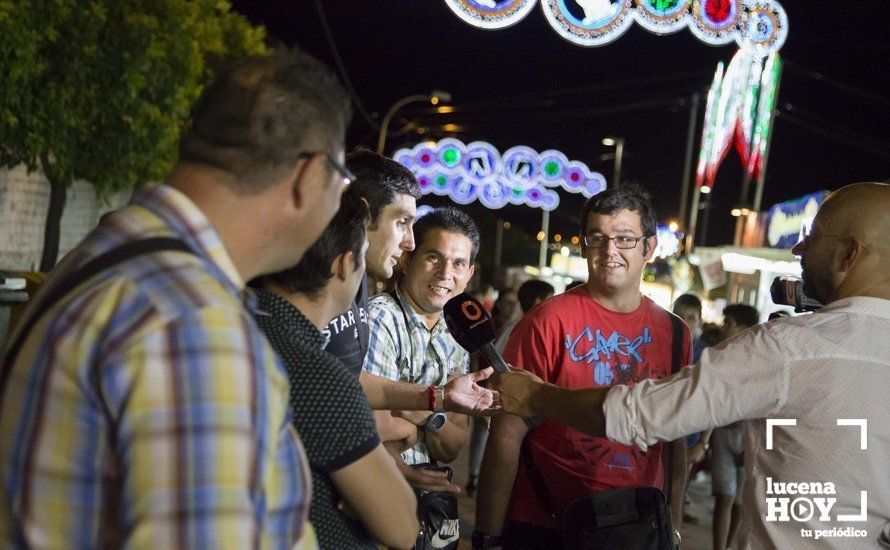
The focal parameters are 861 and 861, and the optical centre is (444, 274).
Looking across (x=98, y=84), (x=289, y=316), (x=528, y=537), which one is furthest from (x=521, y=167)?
(x=289, y=316)

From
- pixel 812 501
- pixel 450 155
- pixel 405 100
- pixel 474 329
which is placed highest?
pixel 405 100

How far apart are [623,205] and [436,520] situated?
1.72 meters

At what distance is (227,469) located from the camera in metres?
1.33

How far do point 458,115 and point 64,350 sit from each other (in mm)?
44742

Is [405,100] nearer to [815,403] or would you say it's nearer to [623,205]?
[623,205]

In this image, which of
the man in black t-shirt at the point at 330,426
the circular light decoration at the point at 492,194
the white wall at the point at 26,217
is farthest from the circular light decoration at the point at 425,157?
the man in black t-shirt at the point at 330,426

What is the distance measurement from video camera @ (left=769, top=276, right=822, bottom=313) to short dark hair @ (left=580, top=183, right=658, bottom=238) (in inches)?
35.8

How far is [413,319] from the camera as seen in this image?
13.2 feet

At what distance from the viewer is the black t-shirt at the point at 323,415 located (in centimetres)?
194

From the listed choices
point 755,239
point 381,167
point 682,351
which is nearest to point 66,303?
point 381,167

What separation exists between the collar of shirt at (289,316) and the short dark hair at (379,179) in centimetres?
130

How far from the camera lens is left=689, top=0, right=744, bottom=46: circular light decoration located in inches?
251

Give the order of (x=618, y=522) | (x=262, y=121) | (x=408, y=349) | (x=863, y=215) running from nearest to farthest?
(x=262, y=121), (x=863, y=215), (x=618, y=522), (x=408, y=349)

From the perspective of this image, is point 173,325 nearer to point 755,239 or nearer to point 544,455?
point 544,455
